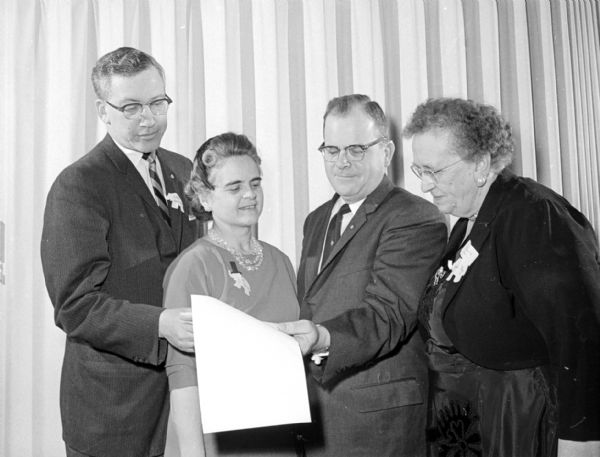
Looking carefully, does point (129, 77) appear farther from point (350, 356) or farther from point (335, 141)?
point (350, 356)

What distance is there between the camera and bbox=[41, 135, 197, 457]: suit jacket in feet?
6.04

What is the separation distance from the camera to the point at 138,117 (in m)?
2.04

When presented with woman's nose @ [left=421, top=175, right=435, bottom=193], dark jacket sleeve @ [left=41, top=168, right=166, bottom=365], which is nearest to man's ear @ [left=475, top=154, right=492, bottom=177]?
woman's nose @ [left=421, top=175, right=435, bottom=193]

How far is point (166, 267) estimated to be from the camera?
6.52ft

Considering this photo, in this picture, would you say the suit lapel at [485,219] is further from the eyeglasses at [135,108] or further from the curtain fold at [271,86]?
the curtain fold at [271,86]

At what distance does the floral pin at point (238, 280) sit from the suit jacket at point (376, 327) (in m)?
0.20

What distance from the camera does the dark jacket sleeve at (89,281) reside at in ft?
5.97

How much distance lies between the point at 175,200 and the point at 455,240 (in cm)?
88

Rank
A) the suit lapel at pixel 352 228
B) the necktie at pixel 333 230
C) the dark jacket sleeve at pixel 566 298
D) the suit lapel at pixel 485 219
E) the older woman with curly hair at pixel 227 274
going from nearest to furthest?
the dark jacket sleeve at pixel 566 298, the suit lapel at pixel 485 219, the older woman with curly hair at pixel 227 274, the suit lapel at pixel 352 228, the necktie at pixel 333 230

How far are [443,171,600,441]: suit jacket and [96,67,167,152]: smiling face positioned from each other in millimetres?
1025

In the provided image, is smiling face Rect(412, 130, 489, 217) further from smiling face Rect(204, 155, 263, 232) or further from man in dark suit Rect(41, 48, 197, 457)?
man in dark suit Rect(41, 48, 197, 457)

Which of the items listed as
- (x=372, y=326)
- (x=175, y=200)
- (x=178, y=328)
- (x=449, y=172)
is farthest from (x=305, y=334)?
(x=175, y=200)

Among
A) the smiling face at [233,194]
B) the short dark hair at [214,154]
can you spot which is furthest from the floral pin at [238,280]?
the short dark hair at [214,154]

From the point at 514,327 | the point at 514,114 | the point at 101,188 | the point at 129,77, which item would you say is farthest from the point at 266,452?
the point at 514,114
